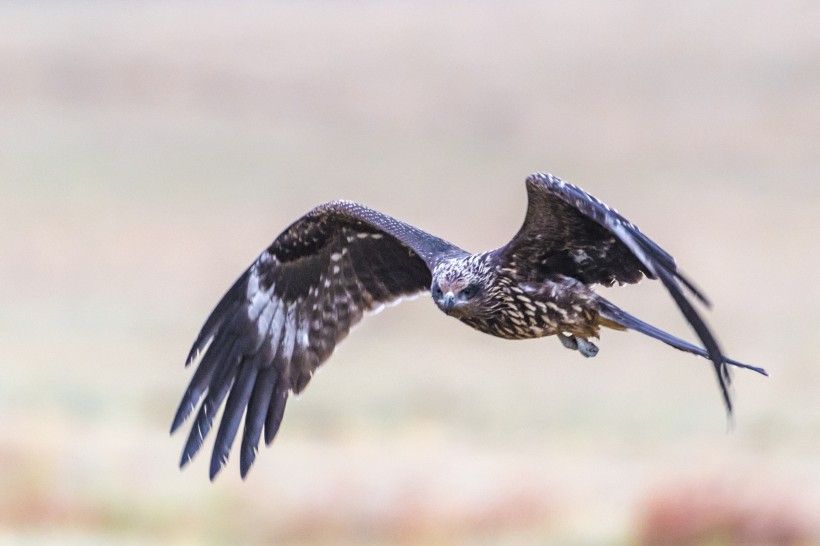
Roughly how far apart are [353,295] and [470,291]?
5.99 ft

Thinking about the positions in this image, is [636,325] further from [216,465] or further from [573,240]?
[216,465]

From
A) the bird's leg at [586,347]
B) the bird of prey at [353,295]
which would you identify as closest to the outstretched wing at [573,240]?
the bird of prey at [353,295]

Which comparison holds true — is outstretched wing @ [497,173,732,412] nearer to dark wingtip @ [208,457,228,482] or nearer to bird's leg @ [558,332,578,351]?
bird's leg @ [558,332,578,351]

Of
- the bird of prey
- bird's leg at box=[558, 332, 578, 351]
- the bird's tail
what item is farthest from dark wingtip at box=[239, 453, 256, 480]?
the bird's tail

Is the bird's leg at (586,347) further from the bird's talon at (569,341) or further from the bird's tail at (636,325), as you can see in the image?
the bird's tail at (636,325)

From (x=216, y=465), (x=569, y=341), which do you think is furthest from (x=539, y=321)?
(x=216, y=465)

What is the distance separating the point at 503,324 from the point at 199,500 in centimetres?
958

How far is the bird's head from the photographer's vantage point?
11445mm

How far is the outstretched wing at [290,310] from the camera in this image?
42.4 ft

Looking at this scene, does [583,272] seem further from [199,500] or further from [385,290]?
[199,500]

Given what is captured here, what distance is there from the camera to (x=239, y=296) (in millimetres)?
13344

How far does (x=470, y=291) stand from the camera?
11.5 m

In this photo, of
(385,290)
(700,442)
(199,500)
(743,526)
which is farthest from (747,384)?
(385,290)

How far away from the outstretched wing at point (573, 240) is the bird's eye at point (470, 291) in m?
0.23
